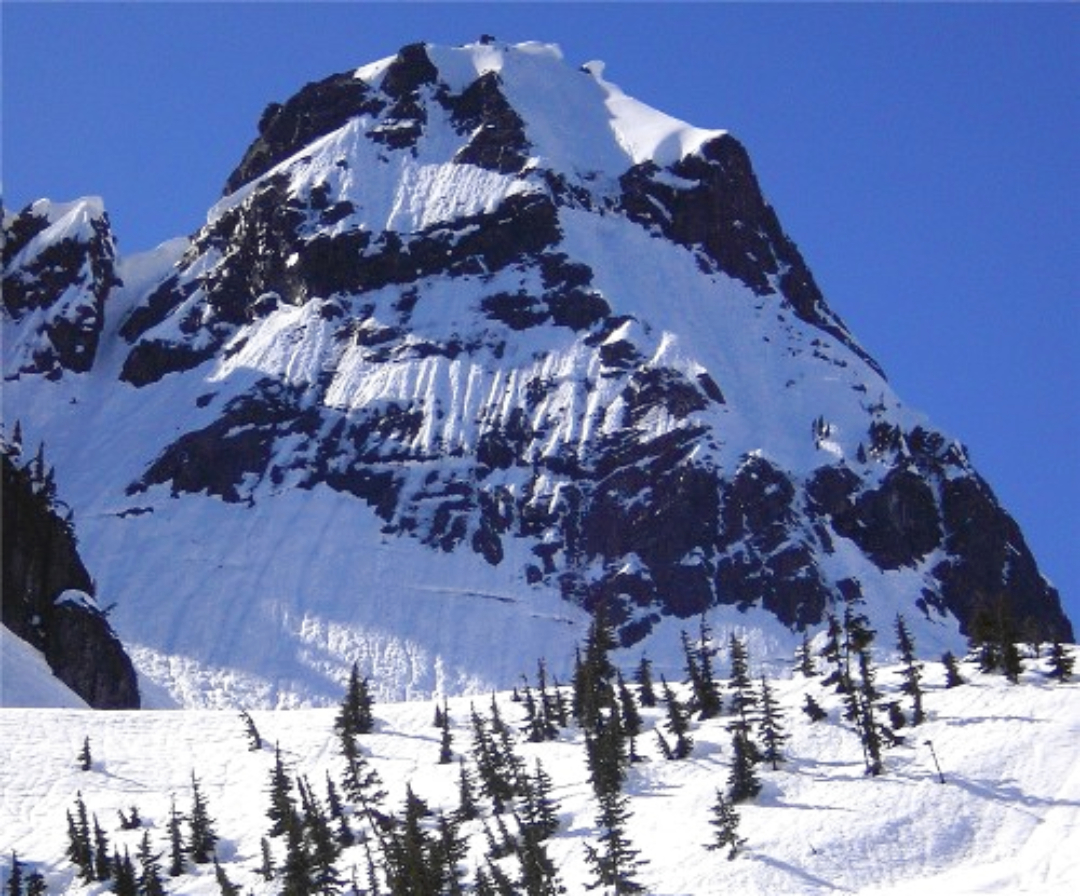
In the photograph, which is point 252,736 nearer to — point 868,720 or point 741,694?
point 741,694

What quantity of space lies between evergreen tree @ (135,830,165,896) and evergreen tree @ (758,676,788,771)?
37765 millimetres

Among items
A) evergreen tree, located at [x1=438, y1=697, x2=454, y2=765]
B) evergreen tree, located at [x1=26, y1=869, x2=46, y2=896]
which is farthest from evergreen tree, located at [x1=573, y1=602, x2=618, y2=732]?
evergreen tree, located at [x1=26, y1=869, x2=46, y2=896]

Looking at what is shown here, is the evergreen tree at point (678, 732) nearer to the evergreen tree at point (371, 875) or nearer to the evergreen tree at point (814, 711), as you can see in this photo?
the evergreen tree at point (814, 711)

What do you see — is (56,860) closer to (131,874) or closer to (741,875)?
(131,874)

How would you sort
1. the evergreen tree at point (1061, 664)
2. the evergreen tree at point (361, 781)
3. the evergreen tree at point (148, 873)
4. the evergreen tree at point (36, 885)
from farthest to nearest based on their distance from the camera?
the evergreen tree at point (1061, 664)
the evergreen tree at point (361, 781)
the evergreen tree at point (36, 885)
the evergreen tree at point (148, 873)

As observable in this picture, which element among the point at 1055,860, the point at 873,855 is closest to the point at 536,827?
the point at 873,855

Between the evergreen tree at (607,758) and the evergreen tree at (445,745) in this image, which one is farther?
Answer: the evergreen tree at (445,745)

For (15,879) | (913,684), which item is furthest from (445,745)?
(15,879)

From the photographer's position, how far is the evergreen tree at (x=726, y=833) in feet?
375

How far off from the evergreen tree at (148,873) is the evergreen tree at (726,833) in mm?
31459

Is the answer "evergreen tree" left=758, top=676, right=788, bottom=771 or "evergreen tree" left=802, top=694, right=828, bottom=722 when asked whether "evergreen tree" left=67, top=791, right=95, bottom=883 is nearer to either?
"evergreen tree" left=758, top=676, right=788, bottom=771

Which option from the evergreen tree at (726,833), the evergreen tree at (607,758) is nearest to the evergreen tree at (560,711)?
the evergreen tree at (607,758)

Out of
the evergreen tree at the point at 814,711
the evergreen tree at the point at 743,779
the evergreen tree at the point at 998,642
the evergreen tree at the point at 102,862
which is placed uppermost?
the evergreen tree at the point at 998,642

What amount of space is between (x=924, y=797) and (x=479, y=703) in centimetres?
5353
